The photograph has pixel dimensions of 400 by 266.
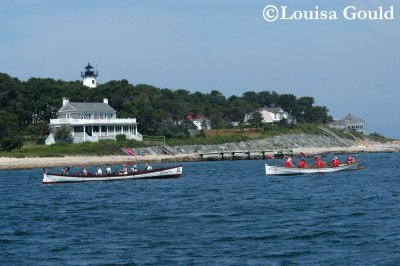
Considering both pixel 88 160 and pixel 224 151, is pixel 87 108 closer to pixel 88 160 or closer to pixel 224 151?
pixel 88 160

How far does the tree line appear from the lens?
101m

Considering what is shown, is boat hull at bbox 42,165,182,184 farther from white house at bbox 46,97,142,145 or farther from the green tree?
A: the green tree

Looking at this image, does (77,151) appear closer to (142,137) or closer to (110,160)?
(110,160)

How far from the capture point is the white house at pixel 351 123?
17550 cm

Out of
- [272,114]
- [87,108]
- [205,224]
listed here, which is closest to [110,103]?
[87,108]

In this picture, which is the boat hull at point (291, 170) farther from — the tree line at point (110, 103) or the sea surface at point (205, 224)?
the tree line at point (110, 103)

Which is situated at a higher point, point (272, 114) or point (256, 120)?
point (272, 114)

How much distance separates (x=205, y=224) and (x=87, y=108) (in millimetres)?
72038

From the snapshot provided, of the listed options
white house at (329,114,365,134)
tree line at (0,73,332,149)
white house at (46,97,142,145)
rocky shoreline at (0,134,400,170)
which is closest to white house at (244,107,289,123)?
tree line at (0,73,332,149)

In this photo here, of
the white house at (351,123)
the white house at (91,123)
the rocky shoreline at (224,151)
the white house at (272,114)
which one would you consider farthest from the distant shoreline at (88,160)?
the white house at (351,123)

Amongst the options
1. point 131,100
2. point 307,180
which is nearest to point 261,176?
point 307,180

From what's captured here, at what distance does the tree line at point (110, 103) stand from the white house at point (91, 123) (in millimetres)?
2492

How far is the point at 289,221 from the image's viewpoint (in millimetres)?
33188

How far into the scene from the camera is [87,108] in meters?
103
